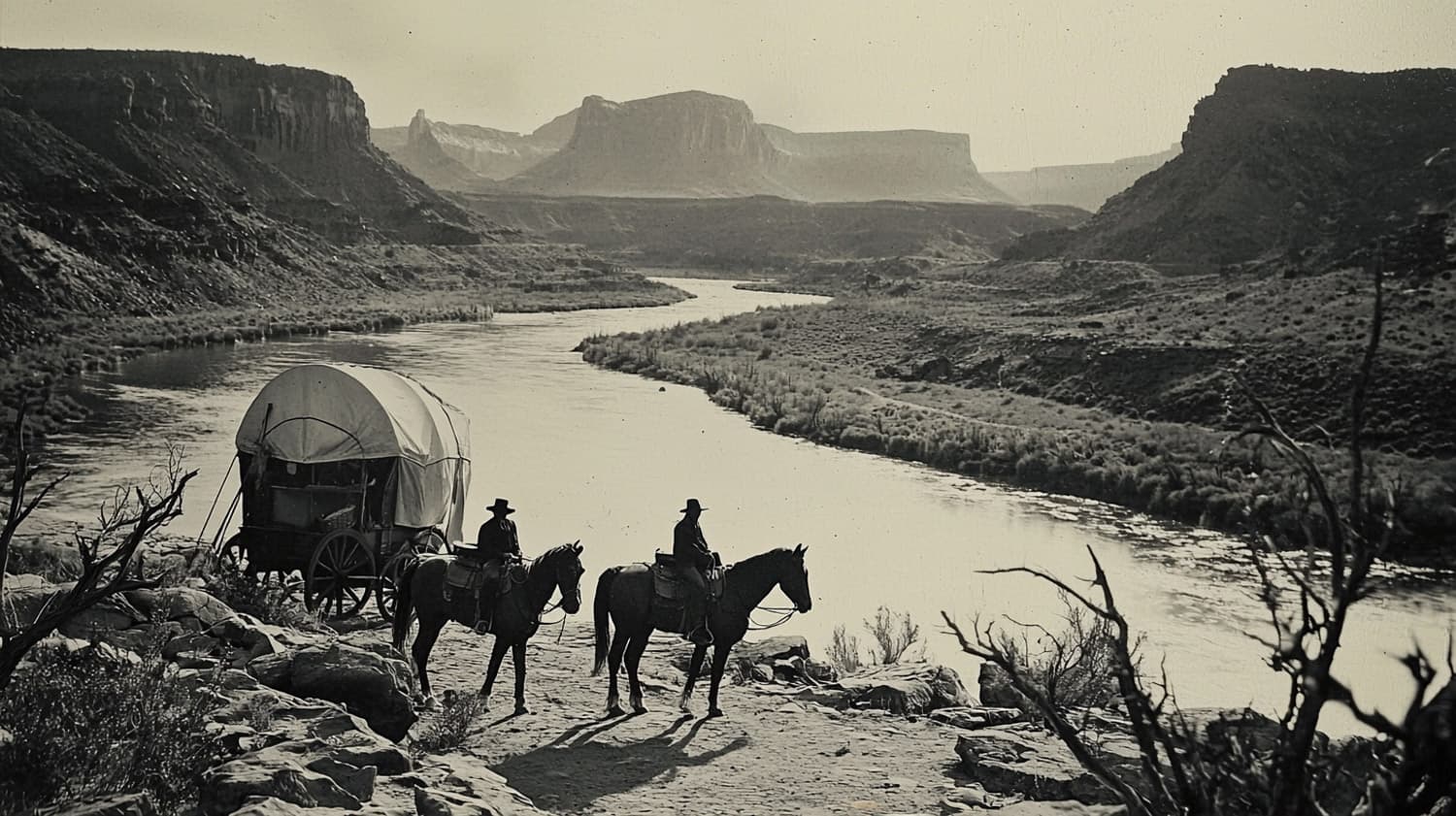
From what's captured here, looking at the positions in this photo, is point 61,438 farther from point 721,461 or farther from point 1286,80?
point 1286,80

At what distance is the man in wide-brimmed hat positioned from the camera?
33.2ft

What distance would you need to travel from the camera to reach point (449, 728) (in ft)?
29.9

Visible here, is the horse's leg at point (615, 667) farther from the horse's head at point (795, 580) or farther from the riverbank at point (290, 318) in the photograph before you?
the riverbank at point (290, 318)

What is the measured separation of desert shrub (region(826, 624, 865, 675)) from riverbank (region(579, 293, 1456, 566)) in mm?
5110

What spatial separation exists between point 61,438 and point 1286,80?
73520 mm

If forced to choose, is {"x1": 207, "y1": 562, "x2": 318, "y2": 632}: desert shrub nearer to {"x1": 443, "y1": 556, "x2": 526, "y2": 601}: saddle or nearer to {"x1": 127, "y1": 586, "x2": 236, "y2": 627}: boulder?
{"x1": 127, "y1": 586, "x2": 236, "y2": 627}: boulder

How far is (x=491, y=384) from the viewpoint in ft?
132

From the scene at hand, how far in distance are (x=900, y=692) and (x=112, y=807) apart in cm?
774

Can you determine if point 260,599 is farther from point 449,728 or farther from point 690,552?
point 690,552

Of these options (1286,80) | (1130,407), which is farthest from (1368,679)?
(1286,80)

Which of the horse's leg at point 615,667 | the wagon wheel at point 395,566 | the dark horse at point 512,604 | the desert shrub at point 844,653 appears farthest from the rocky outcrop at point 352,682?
the desert shrub at point 844,653

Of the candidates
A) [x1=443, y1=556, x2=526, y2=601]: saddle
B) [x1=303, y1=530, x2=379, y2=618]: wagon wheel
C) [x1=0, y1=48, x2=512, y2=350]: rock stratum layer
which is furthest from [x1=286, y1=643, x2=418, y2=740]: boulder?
[x1=0, y1=48, x2=512, y2=350]: rock stratum layer

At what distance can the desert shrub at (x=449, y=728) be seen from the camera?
8.88 m

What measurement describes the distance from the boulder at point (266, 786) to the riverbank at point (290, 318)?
8118 mm
